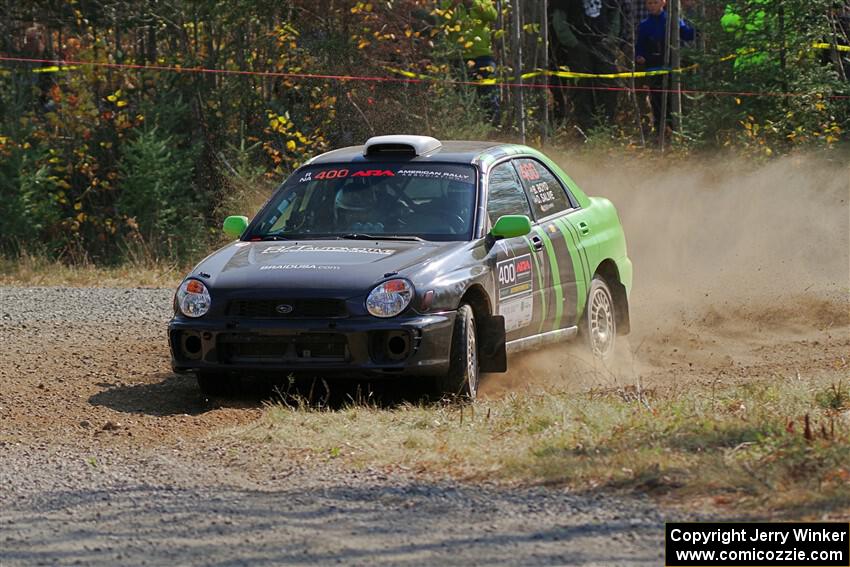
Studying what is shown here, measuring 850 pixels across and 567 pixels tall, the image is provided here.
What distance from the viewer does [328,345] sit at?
8398mm

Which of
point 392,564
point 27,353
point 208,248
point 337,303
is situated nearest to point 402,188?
point 337,303

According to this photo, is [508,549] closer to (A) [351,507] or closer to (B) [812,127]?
(A) [351,507]

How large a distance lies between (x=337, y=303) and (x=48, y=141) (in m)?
12.2

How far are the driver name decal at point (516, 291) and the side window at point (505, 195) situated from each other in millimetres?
351

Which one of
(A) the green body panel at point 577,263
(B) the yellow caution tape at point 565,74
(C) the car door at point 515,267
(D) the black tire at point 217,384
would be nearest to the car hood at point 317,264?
(C) the car door at point 515,267

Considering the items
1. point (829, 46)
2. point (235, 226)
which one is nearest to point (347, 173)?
point (235, 226)

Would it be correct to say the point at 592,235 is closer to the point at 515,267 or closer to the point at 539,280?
the point at 539,280

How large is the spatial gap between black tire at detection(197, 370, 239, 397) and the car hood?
63cm

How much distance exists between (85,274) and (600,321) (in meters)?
8.04

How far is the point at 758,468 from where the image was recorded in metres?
6.16

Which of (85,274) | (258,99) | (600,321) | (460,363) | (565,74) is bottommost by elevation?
(85,274)

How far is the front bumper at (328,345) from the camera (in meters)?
8.32

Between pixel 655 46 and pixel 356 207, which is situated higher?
pixel 655 46

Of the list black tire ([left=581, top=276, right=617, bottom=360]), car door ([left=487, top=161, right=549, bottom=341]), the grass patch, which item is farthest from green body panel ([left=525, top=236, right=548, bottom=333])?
the grass patch
